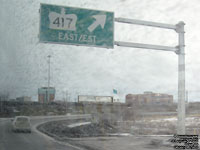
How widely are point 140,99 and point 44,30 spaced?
2293 cm

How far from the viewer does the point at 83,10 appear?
37.3 ft

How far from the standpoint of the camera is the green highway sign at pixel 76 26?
1087 cm

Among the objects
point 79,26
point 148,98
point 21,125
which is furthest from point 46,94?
point 148,98

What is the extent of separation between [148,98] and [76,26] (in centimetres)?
2253

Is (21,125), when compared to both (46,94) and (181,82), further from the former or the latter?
(181,82)

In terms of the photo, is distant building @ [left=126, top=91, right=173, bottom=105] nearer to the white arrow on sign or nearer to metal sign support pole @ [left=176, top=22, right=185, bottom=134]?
metal sign support pole @ [left=176, top=22, right=185, bottom=134]

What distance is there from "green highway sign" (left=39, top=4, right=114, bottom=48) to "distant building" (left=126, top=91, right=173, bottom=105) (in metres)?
19.4

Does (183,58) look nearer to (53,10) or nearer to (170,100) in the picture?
(53,10)

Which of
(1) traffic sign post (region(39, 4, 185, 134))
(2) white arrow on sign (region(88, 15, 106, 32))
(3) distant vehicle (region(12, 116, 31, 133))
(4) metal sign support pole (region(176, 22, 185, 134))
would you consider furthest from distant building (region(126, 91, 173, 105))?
(2) white arrow on sign (region(88, 15, 106, 32))

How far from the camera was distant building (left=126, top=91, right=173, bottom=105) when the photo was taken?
3102 centimetres

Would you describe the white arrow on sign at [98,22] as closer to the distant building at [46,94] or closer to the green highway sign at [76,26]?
the green highway sign at [76,26]

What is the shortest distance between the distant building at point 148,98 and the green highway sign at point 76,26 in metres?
19.4

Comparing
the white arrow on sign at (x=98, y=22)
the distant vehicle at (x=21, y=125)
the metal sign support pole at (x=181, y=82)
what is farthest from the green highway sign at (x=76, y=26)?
the distant vehicle at (x=21, y=125)

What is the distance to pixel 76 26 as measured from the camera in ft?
37.0
